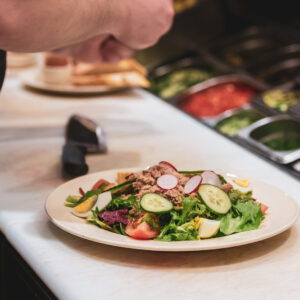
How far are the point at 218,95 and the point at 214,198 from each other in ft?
5.28

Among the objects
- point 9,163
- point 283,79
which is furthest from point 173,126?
point 283,79

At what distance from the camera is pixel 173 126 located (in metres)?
2.66

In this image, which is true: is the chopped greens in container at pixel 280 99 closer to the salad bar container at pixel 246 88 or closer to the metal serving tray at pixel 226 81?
the salad bar container at pixel 246 88

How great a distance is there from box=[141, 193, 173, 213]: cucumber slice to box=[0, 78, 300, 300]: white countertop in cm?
14

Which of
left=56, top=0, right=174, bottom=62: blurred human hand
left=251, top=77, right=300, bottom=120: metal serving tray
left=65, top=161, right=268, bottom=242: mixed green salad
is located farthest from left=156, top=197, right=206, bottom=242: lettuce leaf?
left=251, top=77, right=300, bottom=120: metal serving tray

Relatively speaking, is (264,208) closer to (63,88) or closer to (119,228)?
(119,228)

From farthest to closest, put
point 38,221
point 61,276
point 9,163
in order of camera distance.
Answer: point 9,163 < point 38,221 < point 61,276

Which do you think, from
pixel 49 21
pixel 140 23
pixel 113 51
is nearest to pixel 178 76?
pixel 113 51

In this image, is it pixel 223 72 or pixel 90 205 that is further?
pixel 223 72

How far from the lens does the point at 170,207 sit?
1.59 meters

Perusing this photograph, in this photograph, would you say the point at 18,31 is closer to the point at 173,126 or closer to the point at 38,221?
the point at 38,221

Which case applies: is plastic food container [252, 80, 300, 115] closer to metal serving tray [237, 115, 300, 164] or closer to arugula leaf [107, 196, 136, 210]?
metal serving tray [237, 115, 300, 164]

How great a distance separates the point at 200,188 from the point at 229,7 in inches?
97.2

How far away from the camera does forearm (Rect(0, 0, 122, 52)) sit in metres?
1.64
